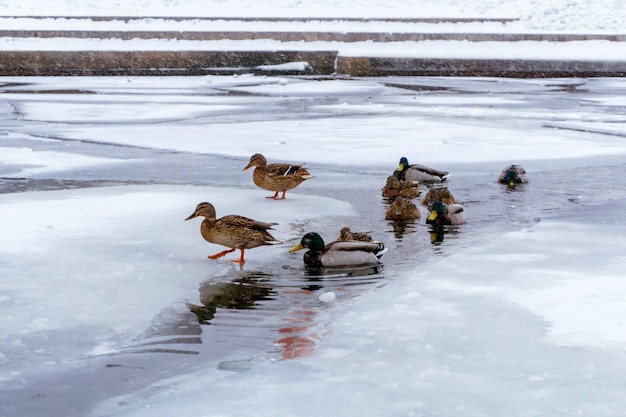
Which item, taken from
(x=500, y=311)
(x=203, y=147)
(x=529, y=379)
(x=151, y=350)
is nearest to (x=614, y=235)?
(x=500, y=311)

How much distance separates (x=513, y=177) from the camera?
29.1 feet

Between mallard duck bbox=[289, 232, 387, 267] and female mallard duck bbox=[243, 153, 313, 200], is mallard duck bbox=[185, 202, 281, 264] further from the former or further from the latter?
female mallard duck bbox=[243, 153, 313, 200]

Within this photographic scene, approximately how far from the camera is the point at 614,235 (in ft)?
22.3

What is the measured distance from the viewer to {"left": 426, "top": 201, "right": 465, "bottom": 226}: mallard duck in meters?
7.16

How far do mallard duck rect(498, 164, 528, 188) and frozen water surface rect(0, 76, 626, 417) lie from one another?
0.09 m

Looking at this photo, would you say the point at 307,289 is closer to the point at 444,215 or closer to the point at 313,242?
the point at 313,242

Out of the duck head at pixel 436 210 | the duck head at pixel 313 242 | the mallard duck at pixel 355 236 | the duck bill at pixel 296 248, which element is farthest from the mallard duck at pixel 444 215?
the duck head at pixel 313 242

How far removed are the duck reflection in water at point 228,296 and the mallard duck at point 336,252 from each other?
1.34 ft

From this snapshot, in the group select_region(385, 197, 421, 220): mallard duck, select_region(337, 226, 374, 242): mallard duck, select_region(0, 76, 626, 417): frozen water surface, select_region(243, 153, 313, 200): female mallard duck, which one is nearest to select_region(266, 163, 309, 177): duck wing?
select_region(243, 153, 313, 200): female mallard duck

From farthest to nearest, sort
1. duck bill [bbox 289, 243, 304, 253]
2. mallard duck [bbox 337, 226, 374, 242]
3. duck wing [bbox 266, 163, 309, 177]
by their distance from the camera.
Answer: duck wing [bbox 266, 163, 309, 177], mallard duck [bbox 337, 226, 374, 242], duck bill [bbox 289, 243, 304, 253]

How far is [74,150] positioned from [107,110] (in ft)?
16.3

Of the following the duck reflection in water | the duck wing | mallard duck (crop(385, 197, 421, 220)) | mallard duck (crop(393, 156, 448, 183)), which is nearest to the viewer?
the duck reflection in water

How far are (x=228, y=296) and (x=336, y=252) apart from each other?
80 cm

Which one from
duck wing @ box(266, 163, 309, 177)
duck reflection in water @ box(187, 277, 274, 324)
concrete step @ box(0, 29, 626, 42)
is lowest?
duck reflection in water @ box(187, 277, 274, 324)
